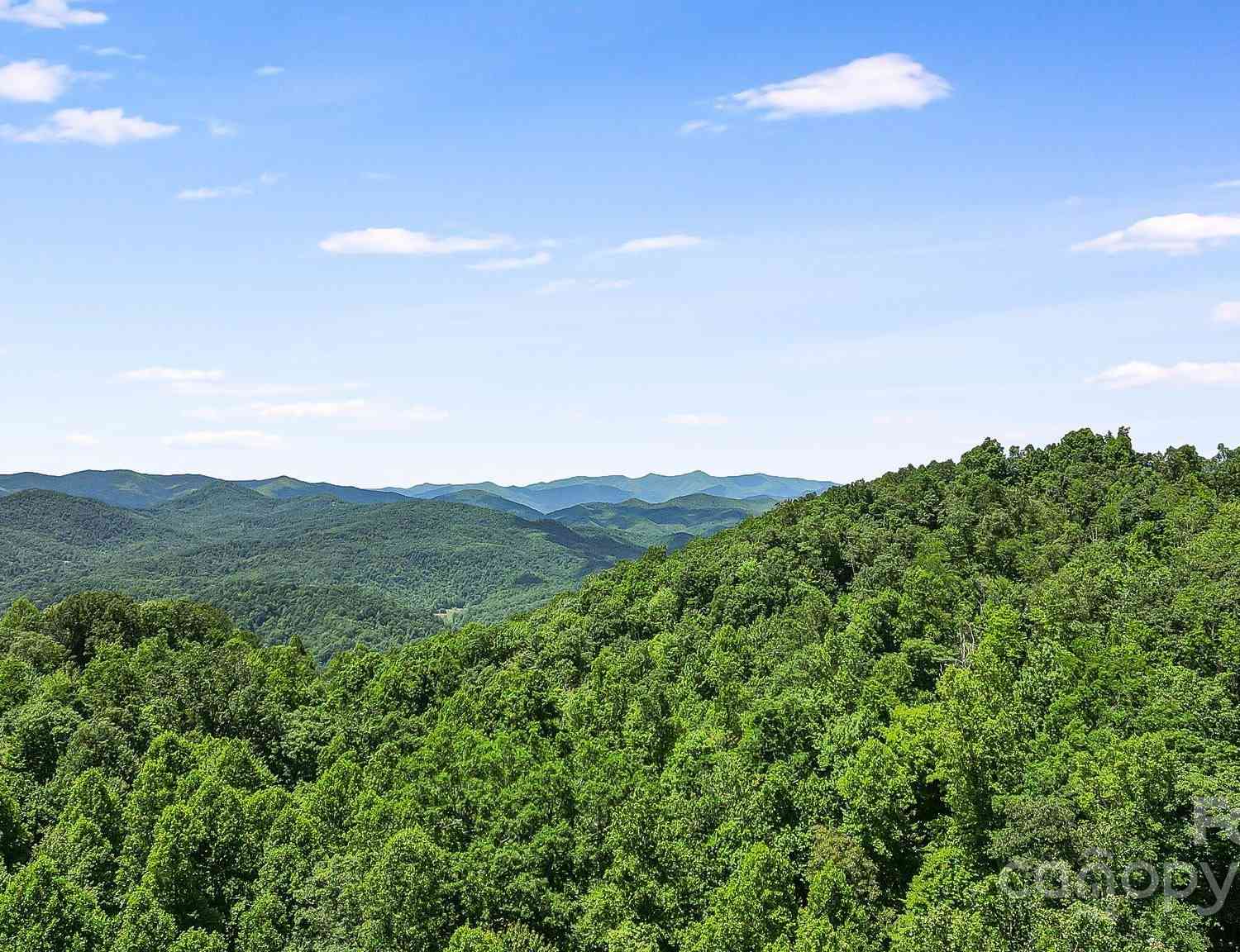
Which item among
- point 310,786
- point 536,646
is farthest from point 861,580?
point 310,786

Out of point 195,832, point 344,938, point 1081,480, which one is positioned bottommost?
point 344,938

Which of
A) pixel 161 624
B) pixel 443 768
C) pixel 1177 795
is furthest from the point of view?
pixel 161 624

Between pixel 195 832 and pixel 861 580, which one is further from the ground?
pixel 861 580

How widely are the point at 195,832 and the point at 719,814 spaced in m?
36.4

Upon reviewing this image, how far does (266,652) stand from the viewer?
10950cm

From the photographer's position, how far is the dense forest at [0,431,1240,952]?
47.4 meters

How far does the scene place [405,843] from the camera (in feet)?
184

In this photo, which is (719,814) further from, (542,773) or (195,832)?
(195,832)

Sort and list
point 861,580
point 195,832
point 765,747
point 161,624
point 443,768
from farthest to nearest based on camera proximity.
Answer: point 161,624 → point 861,580 → point 443,768 → point 765,747 → point 195,832

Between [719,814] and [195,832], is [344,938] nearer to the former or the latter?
[195,832]

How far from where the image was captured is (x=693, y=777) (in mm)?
65375

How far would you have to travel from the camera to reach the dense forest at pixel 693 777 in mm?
47438

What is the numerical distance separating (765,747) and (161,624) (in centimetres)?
8458

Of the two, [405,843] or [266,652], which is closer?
[405,843]
